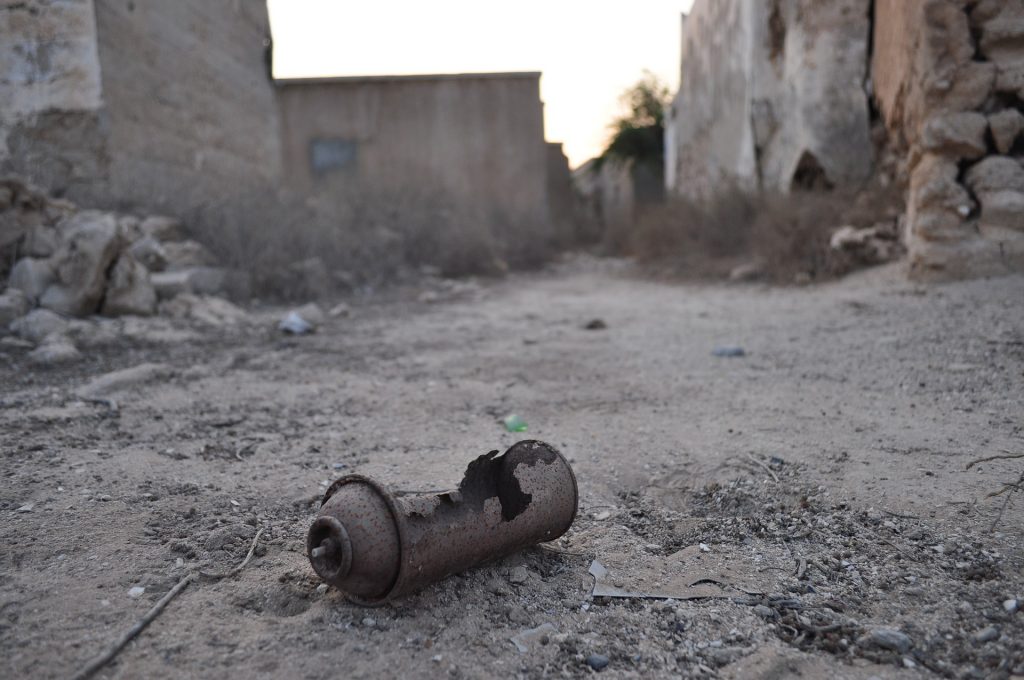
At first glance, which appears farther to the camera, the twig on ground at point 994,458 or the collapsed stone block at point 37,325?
the collapsed stone block at point 37,325

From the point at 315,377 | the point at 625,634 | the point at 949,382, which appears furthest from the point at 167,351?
the point at 949,382

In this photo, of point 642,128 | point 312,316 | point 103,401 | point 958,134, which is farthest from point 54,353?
point 642,128

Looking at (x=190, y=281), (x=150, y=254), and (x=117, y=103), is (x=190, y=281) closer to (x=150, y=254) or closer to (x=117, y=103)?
(x=150, y=254)

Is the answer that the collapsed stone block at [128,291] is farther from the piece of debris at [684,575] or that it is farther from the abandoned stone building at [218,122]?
the piece of debris at [684,575]

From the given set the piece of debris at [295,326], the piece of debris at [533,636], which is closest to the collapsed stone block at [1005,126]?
the piece of debris at [295,326]

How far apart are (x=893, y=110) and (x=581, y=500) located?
197 inches

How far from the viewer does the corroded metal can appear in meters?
1.42

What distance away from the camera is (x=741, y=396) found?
301 centimetres

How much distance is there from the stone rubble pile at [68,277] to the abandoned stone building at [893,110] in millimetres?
4895

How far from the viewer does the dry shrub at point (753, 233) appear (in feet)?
20.4

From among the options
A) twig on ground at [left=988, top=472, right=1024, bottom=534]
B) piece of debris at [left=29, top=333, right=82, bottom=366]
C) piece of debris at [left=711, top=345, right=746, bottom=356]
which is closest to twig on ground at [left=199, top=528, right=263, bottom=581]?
twig on ground at [left=988, top=472, right=1024, bottom=534]

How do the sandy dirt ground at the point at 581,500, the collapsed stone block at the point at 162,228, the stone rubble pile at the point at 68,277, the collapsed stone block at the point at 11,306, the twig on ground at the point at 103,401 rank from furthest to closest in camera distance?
the collapsed stone block at the point at 162,228 → the stone rubble pile at the point at 68,277 → the collapsed stone block at the point at 11,306 → the twig on ground at the point at 103,401 → the sandy dirt ground at the point at 581,500

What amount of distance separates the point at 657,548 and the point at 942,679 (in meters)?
0.65

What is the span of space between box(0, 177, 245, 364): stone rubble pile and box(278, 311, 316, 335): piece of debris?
50cm
